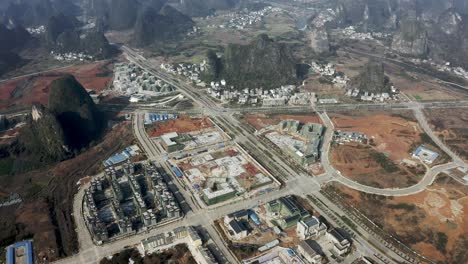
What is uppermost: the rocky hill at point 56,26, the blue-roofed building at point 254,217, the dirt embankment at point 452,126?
the rocky hill at point 56,26

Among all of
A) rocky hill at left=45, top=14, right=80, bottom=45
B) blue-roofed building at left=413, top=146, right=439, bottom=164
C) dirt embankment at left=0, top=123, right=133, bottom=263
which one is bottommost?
blue-roofed building at left=413, top=146, right=439, bottom=164

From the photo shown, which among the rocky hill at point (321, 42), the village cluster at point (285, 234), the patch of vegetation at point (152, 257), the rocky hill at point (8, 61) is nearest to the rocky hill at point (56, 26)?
the rocky hill at point (8, 61)

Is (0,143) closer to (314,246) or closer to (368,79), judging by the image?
(314,246)

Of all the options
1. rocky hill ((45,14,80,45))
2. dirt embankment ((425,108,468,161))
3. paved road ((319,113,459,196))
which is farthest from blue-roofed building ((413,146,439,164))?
rocky hill ((45,14,80,45))

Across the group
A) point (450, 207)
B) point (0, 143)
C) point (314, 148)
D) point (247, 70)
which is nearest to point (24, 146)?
point (0, 143)

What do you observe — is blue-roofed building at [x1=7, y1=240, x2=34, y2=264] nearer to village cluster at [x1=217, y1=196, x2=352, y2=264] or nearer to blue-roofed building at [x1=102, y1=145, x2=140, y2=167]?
blue-roofed building at [x1=102, y1=145, x2=140, y2=167]

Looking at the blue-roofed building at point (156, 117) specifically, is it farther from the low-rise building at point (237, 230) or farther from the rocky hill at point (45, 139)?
the low-rise building at point (237, 230)
